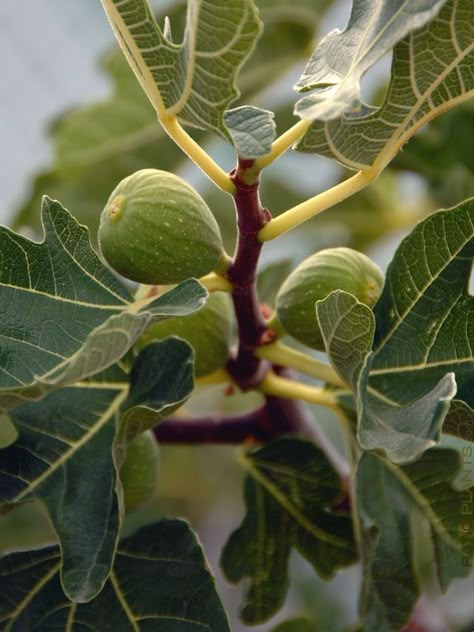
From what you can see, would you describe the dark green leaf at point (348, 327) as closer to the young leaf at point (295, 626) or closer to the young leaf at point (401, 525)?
the young leaf at point (401, 525)

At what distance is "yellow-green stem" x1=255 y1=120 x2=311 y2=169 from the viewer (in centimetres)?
79

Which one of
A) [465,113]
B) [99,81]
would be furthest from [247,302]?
[99,81]

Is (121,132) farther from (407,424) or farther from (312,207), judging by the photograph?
(407,424)

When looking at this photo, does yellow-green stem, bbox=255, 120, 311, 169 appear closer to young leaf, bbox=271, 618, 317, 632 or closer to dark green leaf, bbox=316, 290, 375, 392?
dark green leaf, bbox=316, 290, 375, 392

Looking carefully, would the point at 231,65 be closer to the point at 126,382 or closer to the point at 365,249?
the point at 126,382

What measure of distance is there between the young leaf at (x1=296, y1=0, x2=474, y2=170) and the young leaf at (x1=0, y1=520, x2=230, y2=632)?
1.30ft

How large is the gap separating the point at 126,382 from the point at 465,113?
2.83 ft

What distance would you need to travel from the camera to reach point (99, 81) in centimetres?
366

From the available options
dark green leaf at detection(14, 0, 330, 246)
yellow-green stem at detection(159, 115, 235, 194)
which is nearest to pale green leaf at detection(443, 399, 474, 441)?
yellow-green stem at detection(159, 115, 235, 194)

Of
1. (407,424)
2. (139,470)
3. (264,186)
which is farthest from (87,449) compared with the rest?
(264,186)

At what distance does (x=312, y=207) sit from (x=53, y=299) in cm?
25

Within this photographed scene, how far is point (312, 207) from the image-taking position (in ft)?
2.80

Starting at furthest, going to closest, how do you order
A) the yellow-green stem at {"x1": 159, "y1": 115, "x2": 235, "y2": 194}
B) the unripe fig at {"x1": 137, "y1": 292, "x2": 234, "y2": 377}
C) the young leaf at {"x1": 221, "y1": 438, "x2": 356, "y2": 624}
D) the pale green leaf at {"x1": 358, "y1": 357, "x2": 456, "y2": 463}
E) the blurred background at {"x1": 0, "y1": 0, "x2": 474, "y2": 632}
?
the blurred background at {"x1": 0, "y1": 0, "x2": 474, "y2": 632} < the young leaf at {"x1": 221, "y1": 438, "x2": 356, "y2": 624} < the unripe fig at {"x1": 137, "y1": 292, "x2": 234, "y2": 377} < the yellow-green stem at {"x1": 159, "y1": 115, "x2": 235, "y2": 194} < the pale green leaf at {"x1": 358, "y1": 357, "x2": 456, "y2": 463}

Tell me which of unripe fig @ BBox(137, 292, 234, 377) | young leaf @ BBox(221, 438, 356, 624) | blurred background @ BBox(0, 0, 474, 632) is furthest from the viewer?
blurred background @ BBox(0, 0, 474, 632)
